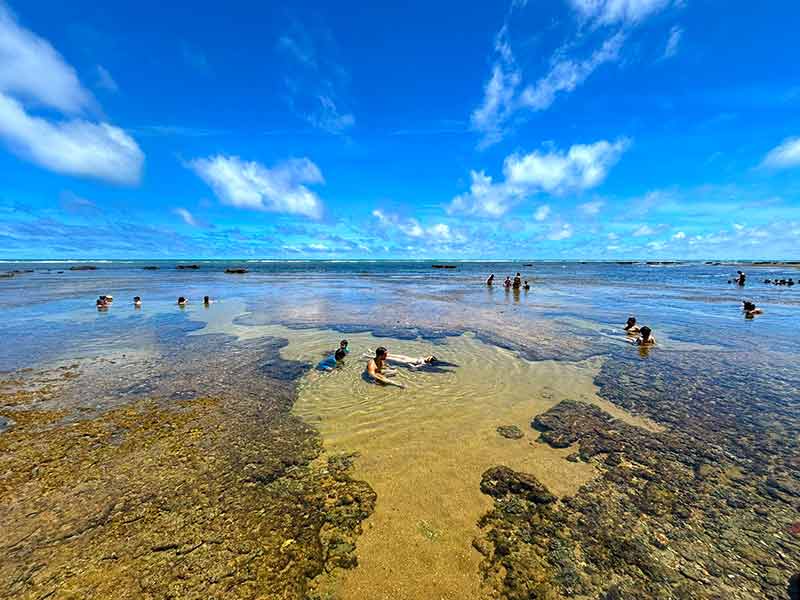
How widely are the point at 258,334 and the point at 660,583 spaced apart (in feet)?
54.7

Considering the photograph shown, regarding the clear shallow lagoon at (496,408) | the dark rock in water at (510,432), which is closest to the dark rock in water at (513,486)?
the clear shallow lagoon at (496,408)

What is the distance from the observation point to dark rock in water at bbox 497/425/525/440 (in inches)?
297

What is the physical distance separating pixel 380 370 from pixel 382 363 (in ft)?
1.15

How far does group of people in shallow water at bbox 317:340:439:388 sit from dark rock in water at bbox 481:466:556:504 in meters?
4.65

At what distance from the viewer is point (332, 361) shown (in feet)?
41.3

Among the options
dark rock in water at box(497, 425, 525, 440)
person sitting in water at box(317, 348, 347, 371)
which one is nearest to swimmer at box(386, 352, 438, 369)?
person sitting in water at box(317, 348, 347, 371)

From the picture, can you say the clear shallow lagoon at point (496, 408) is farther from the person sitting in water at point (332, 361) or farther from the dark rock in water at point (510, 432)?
the person sitting in water at point (332, 361)

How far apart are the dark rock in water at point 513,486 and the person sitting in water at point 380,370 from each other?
15.3ft

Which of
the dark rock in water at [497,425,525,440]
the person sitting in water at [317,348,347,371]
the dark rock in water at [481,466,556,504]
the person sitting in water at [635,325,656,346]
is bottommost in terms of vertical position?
the dark rock in water at [481,466,556,504]

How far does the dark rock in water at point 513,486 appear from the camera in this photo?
5.64 metres

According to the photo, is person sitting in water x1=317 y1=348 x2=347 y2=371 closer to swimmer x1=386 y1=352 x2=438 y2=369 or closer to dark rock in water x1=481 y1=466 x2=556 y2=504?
swimmer x1=386 y1=352 x2=438 y2=369

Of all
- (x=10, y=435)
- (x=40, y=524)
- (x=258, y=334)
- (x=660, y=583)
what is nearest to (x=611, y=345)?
(x=660, y=583)

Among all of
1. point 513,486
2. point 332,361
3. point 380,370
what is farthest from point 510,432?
Answer: point 332,361

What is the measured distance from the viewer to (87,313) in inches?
886
